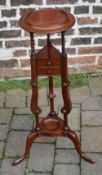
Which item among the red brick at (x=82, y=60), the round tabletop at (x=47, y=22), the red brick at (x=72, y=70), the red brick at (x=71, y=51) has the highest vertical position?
the round tabletop at (x=47, y=22)

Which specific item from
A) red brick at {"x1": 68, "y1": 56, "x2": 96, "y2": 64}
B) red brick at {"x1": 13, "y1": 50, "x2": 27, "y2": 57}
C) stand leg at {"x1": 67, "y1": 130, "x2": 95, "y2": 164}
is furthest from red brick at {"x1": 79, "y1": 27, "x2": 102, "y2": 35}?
stand leg at {"x1": 67, "y1": 130, "x2": 95, "y2": 164}

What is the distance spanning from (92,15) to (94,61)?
47cm

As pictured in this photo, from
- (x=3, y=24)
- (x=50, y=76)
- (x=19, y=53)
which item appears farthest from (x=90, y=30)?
(x=50, y=76)

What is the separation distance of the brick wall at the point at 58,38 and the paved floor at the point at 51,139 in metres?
0.23

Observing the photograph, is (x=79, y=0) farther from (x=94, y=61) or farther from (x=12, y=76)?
(x=12, y=76)

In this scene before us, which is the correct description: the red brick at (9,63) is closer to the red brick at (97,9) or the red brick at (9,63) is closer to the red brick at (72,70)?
the red brick at (72,70)

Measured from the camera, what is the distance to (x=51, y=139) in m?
3.18

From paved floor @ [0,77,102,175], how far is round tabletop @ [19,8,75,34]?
105 cm

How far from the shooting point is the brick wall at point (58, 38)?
3529 mm

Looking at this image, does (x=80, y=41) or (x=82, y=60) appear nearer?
(x=80, y=41)

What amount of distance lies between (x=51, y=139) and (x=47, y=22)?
1.09 metres

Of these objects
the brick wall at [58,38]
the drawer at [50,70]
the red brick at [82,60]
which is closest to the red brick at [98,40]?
the brick wall at [58,38]

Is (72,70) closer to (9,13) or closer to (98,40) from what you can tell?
(98,40)

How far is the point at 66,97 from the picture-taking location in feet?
8.98
